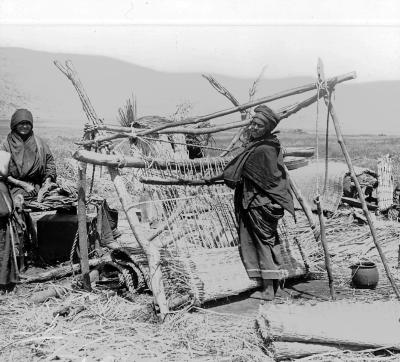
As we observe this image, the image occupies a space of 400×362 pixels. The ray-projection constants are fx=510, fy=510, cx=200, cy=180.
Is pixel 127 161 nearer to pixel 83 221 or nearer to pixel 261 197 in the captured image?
pixel 83 221

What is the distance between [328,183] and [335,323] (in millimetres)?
6458

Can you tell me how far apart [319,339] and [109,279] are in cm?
255

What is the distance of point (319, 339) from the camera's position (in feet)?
10.7

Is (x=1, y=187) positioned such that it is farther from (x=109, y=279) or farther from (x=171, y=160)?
(x=171, y=160)

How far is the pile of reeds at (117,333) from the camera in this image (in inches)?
136

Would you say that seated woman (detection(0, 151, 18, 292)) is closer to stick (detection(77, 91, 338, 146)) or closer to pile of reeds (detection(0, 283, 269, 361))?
pile of reeds (detection(0, 283, 269, 361))

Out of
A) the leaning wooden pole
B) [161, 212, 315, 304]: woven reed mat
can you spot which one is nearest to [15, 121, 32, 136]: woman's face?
[161, 212, 315, 304]: woven reed mat

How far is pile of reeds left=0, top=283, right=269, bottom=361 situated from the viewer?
11.3 ft

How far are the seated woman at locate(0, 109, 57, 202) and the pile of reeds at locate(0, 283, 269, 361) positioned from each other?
6.17ft

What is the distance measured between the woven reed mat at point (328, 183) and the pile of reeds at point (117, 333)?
17.0 feet

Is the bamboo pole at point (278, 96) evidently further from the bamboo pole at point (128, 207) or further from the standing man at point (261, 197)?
the bamboo pole at point (128, 207)

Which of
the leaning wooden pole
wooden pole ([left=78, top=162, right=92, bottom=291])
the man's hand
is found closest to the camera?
the leaning wooden pole

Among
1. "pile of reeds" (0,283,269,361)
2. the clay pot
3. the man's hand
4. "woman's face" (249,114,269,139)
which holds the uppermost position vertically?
"woman's face" (249,114,269,139)

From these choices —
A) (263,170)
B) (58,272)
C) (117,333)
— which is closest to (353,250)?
(263,170)
